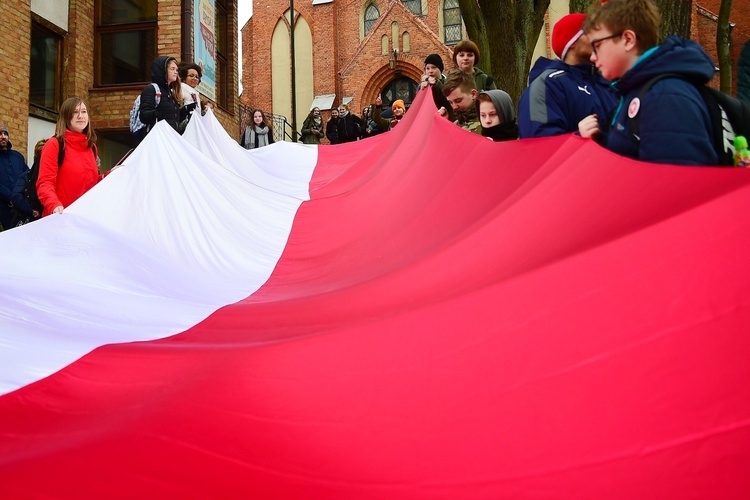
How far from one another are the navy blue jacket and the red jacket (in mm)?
3642

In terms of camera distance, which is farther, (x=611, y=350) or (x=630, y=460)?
(x=611, y=350)

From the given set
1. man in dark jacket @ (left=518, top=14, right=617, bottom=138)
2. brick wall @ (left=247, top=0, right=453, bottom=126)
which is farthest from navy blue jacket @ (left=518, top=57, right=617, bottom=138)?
brick wall @ (left=247, top=0, right=453, bottom=126)

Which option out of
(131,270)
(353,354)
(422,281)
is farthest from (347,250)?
(353,354)

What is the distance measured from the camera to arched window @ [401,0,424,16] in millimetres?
29141

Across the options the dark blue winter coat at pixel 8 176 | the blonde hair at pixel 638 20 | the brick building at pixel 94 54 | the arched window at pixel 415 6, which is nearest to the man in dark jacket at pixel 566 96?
the blonde hair at pixel 638 20

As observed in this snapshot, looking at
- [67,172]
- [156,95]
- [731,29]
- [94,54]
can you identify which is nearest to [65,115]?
[67,172]

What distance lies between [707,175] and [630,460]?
2.82 feet

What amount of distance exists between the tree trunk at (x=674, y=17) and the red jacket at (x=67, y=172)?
497cm

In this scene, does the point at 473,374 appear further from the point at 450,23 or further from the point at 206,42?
the point at 450,23

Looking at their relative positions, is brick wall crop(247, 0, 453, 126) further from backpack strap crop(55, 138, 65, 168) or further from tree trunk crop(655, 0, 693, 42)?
backpack strap crop(55, 138, 65, 168)

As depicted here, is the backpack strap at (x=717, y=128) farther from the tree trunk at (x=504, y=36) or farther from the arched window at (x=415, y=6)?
the arched window at (x=415, y=6)

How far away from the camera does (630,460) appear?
1427 mm

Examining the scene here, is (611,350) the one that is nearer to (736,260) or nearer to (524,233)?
(736,260)

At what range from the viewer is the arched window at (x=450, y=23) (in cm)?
2858
